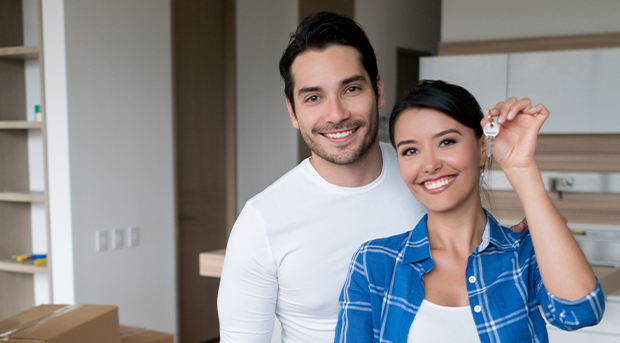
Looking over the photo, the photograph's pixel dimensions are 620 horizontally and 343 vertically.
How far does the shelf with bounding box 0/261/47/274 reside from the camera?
9.47 feet

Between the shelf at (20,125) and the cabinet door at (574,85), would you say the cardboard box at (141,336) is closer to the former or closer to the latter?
the shelf at (20,125)

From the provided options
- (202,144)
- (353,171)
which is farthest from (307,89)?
(202,144)

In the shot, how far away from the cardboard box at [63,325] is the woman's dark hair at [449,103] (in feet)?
4.18

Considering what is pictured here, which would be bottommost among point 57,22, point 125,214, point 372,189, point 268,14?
point 125,214

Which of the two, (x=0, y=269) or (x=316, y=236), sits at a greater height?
(x=316, y=236)

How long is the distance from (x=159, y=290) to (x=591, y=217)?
288 centimetres

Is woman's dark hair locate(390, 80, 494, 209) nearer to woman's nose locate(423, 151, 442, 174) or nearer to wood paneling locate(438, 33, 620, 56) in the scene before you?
woman's nose locate(423, 151, 442, 174)

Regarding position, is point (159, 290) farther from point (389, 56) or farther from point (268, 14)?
point (389, 56)

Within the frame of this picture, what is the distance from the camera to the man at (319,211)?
56.4 inches

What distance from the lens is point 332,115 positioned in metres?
1.41

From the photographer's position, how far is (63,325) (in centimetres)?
A: 184

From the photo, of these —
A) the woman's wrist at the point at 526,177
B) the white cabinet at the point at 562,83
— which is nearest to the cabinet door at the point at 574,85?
the white cabinet at the point at 562,83

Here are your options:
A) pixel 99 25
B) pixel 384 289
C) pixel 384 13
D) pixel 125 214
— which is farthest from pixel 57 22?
pixel 384 13

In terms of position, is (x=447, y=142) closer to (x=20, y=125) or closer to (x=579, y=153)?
(x=20, y=125)
